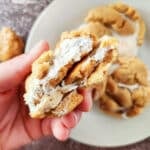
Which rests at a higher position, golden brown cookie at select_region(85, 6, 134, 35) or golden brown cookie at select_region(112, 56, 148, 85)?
golden brown cookie at select_region(85, 6, 134, 35)

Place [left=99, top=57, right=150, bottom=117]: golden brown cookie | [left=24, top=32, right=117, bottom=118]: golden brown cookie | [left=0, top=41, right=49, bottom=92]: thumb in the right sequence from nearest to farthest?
[left=24, top=32, right=117, bottom=118]: golden brown cookie < [left=0, top=41, right=49, bottom=92]: thumb < [left=99, top=57, right=150, bottom=117]: golden brown cookie

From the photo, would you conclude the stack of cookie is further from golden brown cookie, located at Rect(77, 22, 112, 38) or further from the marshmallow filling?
the marshmallow filling

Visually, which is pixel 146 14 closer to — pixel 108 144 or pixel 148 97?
pixel 148 97

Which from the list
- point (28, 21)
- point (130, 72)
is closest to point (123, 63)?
point (130, 72)

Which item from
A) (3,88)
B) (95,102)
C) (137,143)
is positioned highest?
(3,88)

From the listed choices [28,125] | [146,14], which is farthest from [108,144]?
[146,14]

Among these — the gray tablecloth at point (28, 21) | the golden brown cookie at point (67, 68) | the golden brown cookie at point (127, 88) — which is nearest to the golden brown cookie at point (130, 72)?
the golden brown cookie at point (127, 88)

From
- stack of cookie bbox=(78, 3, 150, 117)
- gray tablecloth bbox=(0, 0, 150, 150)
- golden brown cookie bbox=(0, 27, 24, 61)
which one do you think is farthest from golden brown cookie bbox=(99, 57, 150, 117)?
golden brown cookie bbox=(0, 27, 24, 61)
